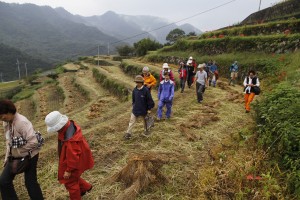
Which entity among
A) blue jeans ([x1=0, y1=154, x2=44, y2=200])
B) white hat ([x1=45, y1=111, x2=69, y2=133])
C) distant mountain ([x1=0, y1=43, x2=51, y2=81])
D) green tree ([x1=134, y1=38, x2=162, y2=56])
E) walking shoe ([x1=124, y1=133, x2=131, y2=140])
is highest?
green tree ([x1=134, y1=38, x2=162, y2=56])

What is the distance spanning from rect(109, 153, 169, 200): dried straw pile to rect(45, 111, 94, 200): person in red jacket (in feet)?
2.95

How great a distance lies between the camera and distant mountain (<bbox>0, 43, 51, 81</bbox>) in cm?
10312

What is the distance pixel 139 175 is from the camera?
4.94 meters

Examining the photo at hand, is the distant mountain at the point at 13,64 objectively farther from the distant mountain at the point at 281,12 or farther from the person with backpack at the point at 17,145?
the person with backpack at the point at 17,145

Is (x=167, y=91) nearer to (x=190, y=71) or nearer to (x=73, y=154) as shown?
(x=73, y=154)

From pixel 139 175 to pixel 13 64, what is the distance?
121 metres

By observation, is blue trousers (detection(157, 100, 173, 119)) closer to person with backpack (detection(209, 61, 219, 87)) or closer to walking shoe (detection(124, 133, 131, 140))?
walking shoe (detection(124, 133, 131, 140))

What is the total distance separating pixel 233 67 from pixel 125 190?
555 inches

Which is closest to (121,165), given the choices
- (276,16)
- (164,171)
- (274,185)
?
(164,171)

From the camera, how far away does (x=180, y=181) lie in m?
5.11

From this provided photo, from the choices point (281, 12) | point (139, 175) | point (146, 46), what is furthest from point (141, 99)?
point (146, 46)

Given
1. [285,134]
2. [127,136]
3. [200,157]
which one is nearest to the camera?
[285,134]

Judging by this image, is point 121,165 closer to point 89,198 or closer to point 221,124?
point 89,198

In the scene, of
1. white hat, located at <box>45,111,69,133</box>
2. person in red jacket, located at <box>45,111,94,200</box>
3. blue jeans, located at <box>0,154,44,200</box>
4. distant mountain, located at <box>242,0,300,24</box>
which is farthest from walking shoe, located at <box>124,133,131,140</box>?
distant mountain, located at <box>242,0,300,24</box>
